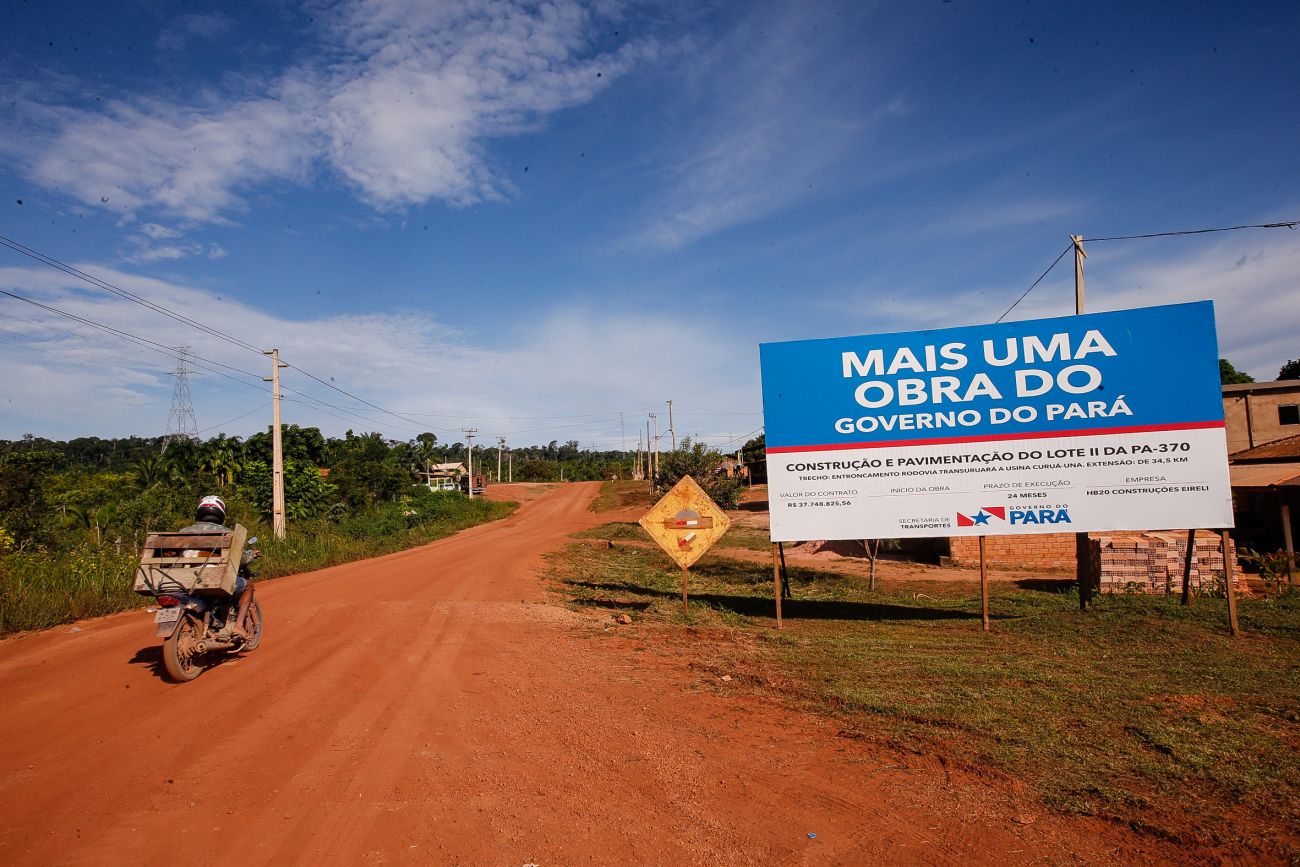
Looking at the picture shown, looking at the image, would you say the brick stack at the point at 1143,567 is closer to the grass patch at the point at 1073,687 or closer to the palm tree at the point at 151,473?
the grass patch at the point at 1073,687

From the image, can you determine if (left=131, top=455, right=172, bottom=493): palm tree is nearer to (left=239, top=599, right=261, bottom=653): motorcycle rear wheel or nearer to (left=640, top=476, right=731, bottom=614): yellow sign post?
(left=239, top=599, right=261, bottom=653): motorcycle rear wheel

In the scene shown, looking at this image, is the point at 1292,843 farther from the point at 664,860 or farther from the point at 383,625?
the point at 383,625

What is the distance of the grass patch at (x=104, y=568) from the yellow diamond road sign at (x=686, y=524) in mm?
8549

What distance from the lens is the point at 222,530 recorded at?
7.62 m

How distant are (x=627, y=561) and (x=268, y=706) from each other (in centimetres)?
1505

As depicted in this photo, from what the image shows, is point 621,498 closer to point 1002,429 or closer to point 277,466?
point 277,466

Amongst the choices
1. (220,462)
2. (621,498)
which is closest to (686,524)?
(220,462)

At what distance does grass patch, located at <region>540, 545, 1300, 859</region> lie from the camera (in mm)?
4875

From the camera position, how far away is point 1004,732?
6.03m

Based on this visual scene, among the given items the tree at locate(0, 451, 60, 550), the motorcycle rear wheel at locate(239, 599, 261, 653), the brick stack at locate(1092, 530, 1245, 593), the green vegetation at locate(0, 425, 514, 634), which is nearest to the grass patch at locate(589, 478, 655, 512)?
the green vegetation at locate(0, 425, 514, 634)

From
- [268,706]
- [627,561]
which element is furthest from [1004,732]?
[627,561]

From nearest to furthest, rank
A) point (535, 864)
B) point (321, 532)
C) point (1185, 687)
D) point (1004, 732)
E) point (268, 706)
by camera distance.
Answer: point (535, 864) < point (1004, 732) < point (268, 706) < point (1185, 687) < point (321, 532)

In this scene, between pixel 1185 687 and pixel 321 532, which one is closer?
pixel 1185 687

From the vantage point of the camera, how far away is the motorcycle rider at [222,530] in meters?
7.62
